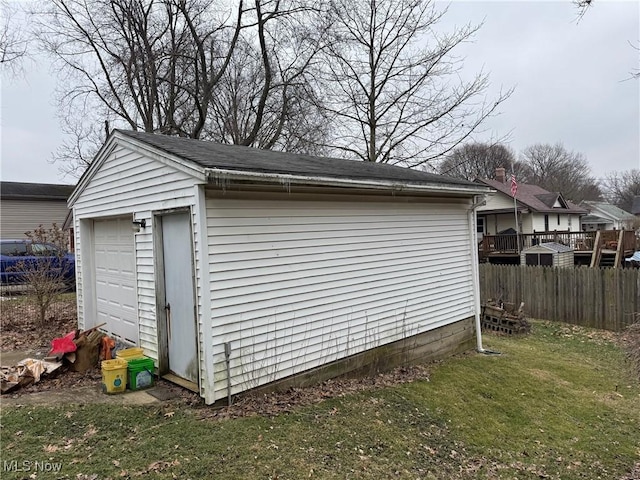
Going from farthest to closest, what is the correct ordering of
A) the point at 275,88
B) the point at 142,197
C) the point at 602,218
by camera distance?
1. the point at 602,218
2. the point at 275,88
3. the point at 142,197

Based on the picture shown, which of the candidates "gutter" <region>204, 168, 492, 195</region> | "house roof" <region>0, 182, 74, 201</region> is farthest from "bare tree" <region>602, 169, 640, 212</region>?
"house roof" <region>0, 182, 74, 201</region>

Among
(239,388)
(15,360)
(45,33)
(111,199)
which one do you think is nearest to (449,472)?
(239,388)

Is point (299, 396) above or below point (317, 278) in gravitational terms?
below

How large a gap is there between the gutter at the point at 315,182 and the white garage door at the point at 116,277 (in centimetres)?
271

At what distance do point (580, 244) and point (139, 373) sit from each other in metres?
22.6

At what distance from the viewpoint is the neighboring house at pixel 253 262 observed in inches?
185

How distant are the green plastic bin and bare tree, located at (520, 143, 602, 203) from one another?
189 feet

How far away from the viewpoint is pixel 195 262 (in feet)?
15.3

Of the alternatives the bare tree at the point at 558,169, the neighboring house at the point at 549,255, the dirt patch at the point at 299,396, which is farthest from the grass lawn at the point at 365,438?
the bare tree at the point at 558,169

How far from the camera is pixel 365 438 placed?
433 cm

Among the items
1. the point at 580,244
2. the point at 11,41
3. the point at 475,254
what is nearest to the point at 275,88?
the point at 11,41

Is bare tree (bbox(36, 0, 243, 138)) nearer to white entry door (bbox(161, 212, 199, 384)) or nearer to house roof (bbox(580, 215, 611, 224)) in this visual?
white entry door (bbox(161, 212, 199, 384))

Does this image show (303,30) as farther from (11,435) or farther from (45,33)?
(11,435)

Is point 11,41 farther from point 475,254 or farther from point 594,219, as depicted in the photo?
point 594,219
